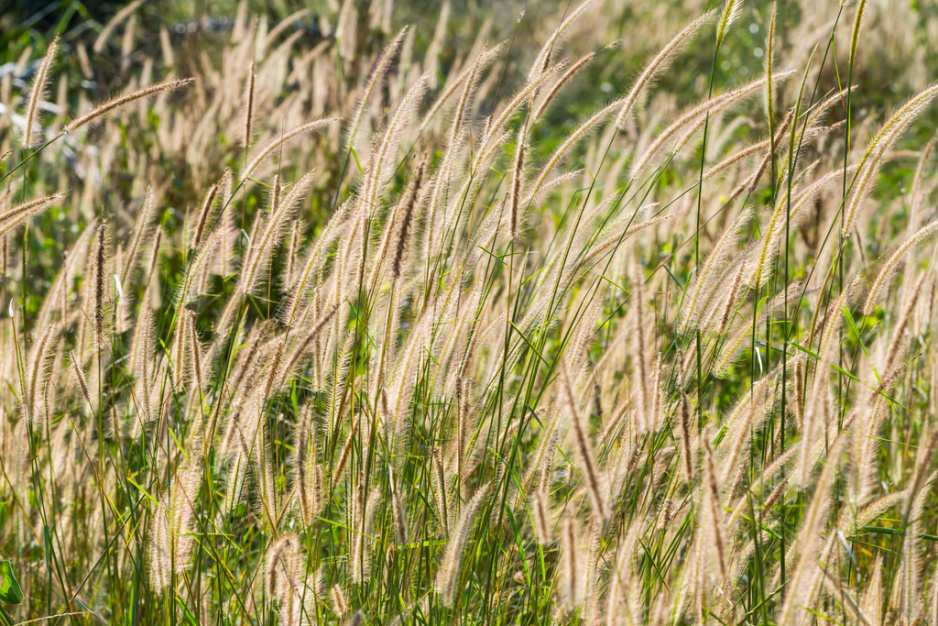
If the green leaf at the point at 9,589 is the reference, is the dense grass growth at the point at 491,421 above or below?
above

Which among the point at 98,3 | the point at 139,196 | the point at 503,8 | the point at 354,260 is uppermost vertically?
the point at 503,8

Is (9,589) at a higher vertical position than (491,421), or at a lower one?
lower

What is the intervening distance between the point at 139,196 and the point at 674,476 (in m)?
2.85

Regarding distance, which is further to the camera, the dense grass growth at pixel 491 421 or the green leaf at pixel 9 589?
the green leaf at pixel 9 589

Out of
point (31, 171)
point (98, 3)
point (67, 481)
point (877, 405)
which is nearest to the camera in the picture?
point (877, 405)

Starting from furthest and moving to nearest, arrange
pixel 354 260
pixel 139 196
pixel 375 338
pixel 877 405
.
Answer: pixel 139 196 < pixel 375 338 < pixel 354 260 < pixel 877 405

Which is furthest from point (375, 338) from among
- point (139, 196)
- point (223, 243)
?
point (139, 196)

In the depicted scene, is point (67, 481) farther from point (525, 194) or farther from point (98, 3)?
point (98, 3)

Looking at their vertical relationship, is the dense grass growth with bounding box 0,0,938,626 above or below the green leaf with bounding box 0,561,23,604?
above

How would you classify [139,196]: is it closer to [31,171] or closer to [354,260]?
[31,171]

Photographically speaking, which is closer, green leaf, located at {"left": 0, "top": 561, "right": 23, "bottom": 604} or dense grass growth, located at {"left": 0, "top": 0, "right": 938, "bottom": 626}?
dense grass growth, located at {"left": 0, "top": 0, "right": 938, "bottom": 626}

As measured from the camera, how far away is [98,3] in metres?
7.85

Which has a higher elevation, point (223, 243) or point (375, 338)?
point (223, 243)

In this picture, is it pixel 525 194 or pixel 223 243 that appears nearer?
pixel 525 194
